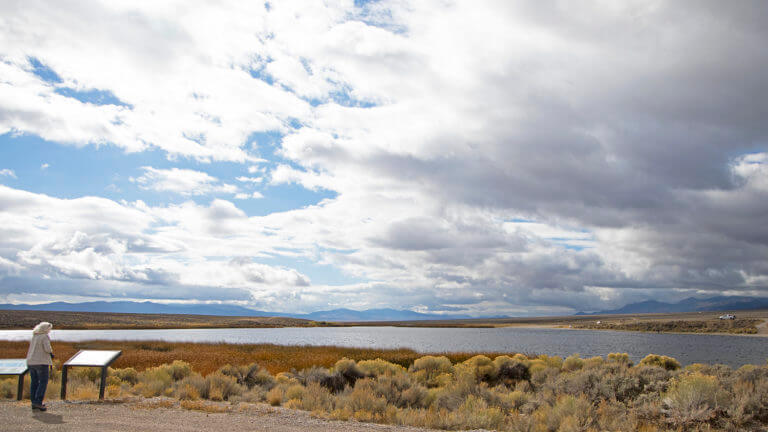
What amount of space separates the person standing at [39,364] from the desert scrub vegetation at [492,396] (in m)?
2.42

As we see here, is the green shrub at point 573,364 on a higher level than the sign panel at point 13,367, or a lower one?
lower

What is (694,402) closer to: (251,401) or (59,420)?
(251,401)

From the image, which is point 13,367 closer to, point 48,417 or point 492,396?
point 48,417

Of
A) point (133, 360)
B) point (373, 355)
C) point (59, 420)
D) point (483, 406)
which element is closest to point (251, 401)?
point (59, 420)

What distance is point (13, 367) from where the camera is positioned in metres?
13.8

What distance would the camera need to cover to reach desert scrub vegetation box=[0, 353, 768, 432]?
11406 millimetres

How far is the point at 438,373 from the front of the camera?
68.6 feet

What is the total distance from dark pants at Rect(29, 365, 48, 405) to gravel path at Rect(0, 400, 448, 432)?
0.34 meters

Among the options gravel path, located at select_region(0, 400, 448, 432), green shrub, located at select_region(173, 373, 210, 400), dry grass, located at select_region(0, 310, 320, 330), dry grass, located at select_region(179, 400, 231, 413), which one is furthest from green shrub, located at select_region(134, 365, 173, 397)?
dry grass, located at select_region(0, 310, 320, 330)

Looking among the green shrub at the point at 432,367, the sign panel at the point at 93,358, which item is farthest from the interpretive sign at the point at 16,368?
the green shrub at the point at 432,367

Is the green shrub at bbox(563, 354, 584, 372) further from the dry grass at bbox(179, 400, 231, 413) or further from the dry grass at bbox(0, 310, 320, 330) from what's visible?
the dry grass at bbox(0, 310, 320, 330)

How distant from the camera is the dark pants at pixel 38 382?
39.7ft

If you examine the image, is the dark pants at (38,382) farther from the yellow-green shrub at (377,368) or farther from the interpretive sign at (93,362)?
the yellow-green shrub at (377,368)

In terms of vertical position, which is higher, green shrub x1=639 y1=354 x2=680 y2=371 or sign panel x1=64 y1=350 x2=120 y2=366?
sign panel x1=64 y1=350 x2=120 y2=366
